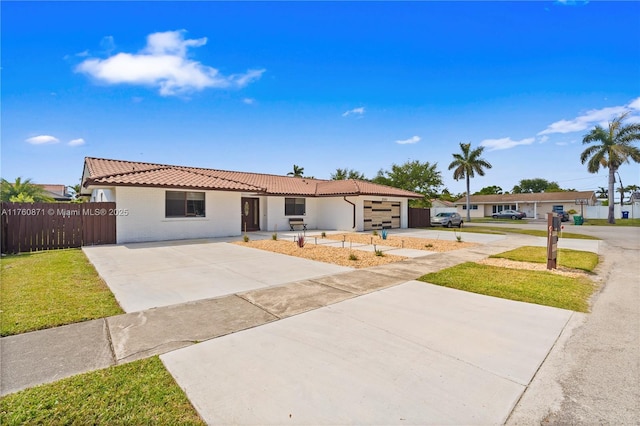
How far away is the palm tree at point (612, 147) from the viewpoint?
30.5m

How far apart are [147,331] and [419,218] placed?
24542mm

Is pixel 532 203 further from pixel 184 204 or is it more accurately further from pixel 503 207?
pixel 184 204

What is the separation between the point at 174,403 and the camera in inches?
95.3

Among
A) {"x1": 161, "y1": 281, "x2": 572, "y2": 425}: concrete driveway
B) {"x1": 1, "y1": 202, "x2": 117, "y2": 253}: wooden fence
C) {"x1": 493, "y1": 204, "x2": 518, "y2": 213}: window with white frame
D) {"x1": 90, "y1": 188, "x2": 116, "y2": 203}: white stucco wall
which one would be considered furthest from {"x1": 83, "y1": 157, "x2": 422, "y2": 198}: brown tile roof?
{"x1": 493, "y1": 204, "x2": 518, "y2": 213}: window with white frame

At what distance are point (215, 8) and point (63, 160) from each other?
56.3 feet

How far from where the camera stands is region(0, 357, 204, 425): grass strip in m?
2.21

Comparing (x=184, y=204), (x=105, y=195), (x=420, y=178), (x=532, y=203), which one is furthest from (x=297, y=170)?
(x=532, y=203)

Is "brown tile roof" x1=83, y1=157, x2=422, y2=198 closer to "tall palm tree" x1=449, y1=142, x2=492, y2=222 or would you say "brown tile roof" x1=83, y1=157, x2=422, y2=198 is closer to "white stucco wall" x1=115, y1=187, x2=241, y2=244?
"white stucco wall" x1=115, y1=187, x2=241, y2=244

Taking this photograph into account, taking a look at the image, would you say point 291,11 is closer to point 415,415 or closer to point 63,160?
point 415,415

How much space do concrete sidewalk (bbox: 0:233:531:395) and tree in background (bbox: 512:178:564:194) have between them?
8926cm

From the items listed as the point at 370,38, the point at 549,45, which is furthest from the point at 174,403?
the point at 549,45

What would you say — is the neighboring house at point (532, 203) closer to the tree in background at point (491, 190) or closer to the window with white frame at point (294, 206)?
the tree in background at point (491, 190)

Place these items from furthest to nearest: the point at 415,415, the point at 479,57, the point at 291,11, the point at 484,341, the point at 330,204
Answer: the point at 330,204, the point at 479,57, the point at 291,11, the point at 484,341, the point at 415,415

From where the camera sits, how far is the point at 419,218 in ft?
84.5
